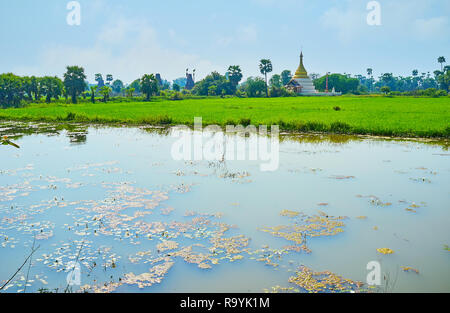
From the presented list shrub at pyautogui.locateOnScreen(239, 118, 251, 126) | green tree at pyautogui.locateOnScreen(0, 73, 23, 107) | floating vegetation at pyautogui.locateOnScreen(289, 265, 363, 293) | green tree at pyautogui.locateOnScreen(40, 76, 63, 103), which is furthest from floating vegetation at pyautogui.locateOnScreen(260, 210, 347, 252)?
green tree at pyautogui.locateOnScreen(40, 76, 63, 103)

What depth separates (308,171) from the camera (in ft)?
34.0

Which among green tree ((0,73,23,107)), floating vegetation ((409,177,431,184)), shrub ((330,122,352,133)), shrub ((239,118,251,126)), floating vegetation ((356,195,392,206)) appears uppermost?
green tree ((0,73,23,107))

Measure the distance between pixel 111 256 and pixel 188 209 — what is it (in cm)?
225

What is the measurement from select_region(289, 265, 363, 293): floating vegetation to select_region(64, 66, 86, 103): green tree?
63741 millimetres

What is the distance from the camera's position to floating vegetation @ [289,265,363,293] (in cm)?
442

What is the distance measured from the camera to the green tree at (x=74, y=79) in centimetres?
6209

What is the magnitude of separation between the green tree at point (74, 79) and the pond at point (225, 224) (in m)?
55.8

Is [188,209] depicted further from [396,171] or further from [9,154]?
[9,154]

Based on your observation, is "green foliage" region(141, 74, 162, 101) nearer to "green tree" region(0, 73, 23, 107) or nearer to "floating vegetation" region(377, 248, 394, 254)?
"green tree" region(0, 73, 23, 107)

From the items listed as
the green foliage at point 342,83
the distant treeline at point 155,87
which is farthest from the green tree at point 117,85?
the green foliage at point 342,83

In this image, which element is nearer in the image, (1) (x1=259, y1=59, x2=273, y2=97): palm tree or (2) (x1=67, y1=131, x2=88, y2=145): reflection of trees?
(2) (x1=67, y1=131, x2=88, y2=145): reflection of trees

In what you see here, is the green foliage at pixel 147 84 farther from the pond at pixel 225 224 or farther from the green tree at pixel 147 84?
the pond at pixel 225 224

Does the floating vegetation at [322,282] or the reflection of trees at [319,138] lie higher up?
the reflection of trees at [319,138]

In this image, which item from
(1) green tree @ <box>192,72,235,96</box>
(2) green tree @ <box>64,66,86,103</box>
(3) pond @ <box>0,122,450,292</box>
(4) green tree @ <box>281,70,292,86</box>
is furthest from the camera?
(4) green tree @ <box>281,70,292,86</box>
